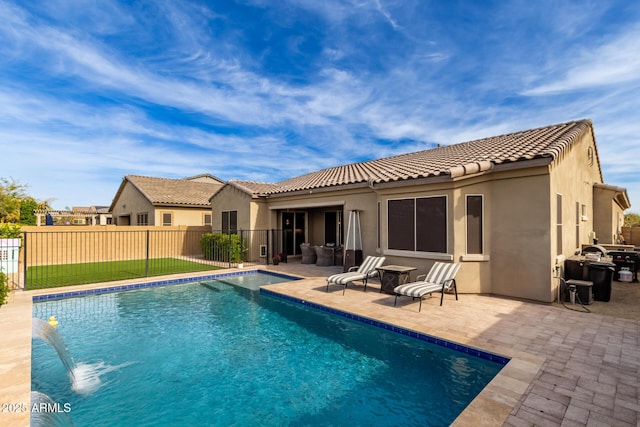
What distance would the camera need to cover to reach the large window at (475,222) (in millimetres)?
8891

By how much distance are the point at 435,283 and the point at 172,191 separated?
2371cm

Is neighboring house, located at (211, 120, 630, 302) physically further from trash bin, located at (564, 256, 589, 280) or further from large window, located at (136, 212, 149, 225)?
large window, located at (136, 212, 149, 225)

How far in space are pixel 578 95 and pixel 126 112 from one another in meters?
24.1

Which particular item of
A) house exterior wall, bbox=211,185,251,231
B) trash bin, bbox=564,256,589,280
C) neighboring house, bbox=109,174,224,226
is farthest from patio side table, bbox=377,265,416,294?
neighboring house, bbox=109,174,224,226

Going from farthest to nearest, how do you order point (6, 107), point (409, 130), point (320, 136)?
point (320, 136), point (409, 130), point (6, 107)

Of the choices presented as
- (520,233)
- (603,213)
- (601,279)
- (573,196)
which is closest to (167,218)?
(520,233)

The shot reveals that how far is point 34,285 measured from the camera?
10.8 m

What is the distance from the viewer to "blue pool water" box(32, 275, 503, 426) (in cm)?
408

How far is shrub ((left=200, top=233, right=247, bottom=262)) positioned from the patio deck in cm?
797

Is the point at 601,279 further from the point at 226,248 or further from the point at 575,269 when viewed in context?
the point at 226,248

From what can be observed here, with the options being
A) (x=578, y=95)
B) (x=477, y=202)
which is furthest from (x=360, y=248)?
(x=578, y=95)

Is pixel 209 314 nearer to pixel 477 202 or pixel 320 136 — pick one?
pixel 477 202

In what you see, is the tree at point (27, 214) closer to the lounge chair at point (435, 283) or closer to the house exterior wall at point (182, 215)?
the house exterior wall at point (182, 215)

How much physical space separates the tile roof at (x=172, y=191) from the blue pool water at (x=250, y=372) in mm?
15844
